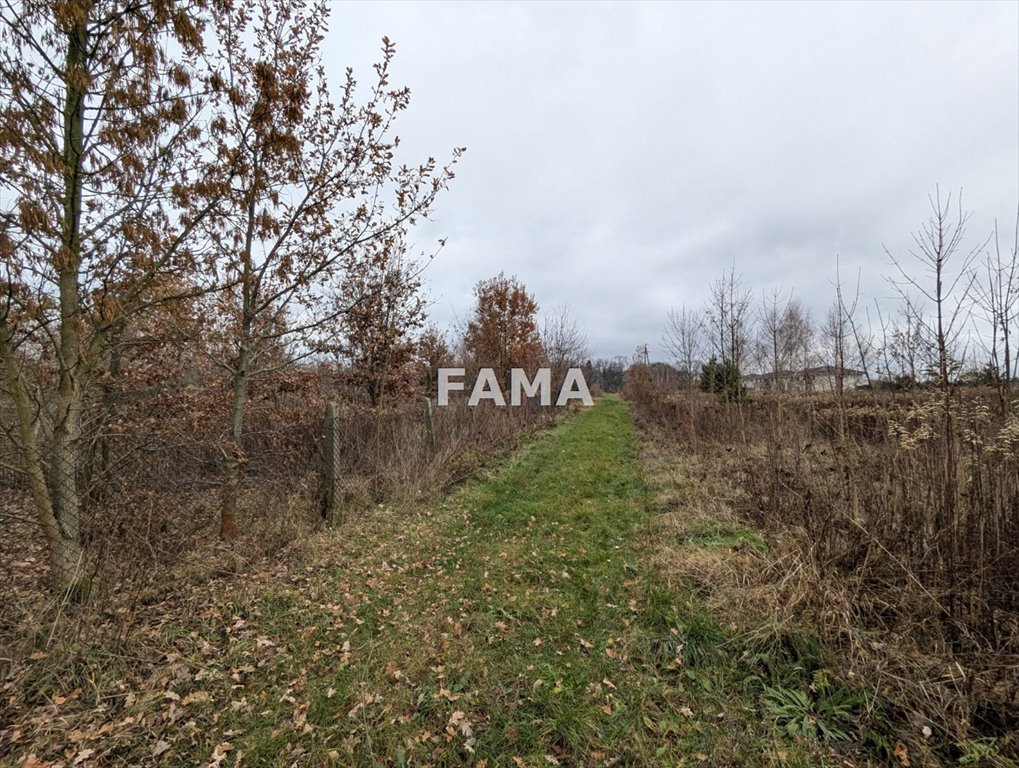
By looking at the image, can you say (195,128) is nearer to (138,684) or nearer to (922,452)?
(138,684)

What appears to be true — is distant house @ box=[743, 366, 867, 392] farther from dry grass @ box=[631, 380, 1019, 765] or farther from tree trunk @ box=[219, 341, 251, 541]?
tree trunk @ box=[219, 341, 251, 541]

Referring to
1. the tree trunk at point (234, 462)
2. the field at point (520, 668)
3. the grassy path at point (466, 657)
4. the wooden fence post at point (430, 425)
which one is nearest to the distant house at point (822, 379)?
the field at point (520, 668)

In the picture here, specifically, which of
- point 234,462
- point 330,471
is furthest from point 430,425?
point 234,462

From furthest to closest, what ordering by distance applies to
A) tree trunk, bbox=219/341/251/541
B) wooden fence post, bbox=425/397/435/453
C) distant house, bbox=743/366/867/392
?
1. wooden fence post, bbox=425/397/435/453
2. tree trunk, bbox=219/341/251/541
3. distant house, bbox=743/366/867/392

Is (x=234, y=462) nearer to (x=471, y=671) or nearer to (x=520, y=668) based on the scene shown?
(x=471, y=671)

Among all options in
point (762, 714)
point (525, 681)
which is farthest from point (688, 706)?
point (525, 681)

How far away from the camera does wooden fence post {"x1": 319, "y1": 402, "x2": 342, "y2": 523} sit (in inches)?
207

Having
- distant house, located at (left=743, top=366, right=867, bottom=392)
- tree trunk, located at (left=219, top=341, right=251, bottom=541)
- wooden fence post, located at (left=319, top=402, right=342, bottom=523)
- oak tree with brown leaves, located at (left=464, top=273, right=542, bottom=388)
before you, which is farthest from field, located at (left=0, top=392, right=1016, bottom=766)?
oak tree with brown leaves, located at (left=464, top=273, right=542, bottom=388)

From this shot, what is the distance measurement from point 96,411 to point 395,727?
3717 mm

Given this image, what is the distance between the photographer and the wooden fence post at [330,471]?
5.27 meters

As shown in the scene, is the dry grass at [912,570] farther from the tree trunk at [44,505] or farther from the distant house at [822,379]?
the tree trunk at [44,505]

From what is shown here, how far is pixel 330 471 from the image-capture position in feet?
17.5

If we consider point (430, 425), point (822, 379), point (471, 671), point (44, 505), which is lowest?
point (471, 671)

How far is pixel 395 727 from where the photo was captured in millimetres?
2264
